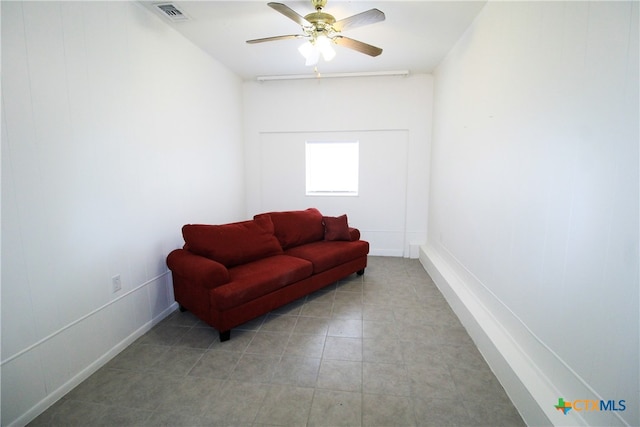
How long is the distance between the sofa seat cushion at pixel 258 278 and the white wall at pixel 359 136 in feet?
6.43

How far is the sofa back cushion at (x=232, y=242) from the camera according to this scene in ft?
8.41

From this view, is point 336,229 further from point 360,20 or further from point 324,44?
point 360,20

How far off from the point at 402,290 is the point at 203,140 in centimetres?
301

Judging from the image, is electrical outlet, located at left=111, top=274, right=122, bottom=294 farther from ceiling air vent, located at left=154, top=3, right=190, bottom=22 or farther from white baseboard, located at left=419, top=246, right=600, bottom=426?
white baseboard, located at left=419, top=246, right=600, bottom=426

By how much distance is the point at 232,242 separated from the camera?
272cm

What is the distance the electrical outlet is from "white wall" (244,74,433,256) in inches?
107

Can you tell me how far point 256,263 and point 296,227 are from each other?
860 mm

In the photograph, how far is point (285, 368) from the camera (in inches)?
77.1

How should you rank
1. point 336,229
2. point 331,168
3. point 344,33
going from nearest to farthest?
point 344,33, point 336,229, point 331,168

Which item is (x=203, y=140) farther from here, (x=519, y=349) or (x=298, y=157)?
(x=519, y=349)

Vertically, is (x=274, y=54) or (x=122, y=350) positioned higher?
(x=274, y=54)

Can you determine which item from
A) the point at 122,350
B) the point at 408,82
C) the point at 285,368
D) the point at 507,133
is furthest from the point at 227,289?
the point at 408,82

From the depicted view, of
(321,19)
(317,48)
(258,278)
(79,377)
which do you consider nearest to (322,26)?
(321,19)

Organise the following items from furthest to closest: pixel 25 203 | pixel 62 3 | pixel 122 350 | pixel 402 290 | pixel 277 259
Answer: pixel 402 290 < pixel 277 259 < pixel 122 350 < pixel 62 3 < pixel 25 203
